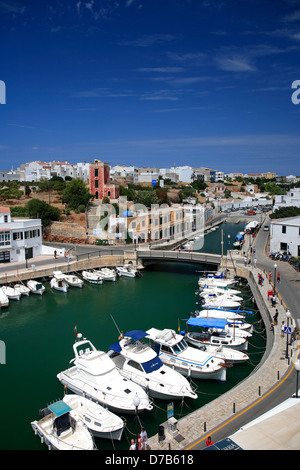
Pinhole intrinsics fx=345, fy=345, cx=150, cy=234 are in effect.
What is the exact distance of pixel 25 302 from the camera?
29.3 m

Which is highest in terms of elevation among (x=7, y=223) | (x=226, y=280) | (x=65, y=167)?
(x=65, y=167)

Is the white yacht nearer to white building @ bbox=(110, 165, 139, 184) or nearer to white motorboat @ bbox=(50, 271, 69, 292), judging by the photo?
white motorboat @ bbox=(50, 271, 69, 292)

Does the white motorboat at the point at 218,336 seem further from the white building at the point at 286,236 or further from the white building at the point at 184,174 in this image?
the white building at the point at 184,174

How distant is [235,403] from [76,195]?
157ft

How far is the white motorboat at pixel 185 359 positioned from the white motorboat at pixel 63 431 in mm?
5998

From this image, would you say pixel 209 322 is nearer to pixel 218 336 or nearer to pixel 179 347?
pixel 218 336

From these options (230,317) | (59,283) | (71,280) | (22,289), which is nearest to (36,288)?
(22,289)

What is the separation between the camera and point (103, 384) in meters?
14.9

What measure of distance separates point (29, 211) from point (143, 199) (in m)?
19.1

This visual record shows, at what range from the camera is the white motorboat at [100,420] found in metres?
12.5

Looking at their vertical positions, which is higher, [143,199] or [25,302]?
[143,199]

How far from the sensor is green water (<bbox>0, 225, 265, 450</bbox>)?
1445 centimetres

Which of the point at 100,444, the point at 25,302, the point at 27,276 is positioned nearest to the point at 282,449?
the point at 100,444
